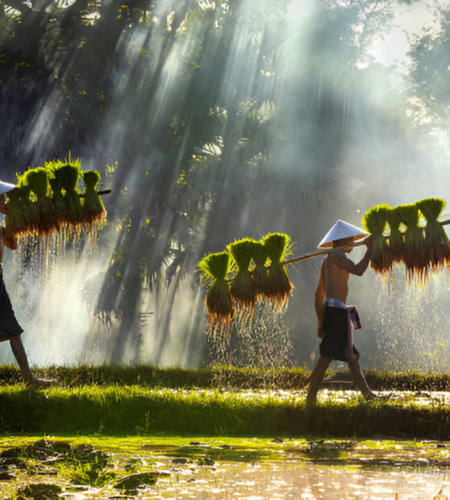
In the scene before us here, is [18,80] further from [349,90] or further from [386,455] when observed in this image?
[386,455]

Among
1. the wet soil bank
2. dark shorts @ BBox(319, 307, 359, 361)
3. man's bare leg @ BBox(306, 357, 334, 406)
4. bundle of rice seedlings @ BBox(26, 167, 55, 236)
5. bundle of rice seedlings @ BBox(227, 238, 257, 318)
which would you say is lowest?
the wet soil bank

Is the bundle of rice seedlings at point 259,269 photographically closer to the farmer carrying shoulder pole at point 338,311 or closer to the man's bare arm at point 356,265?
the farmer carrying shoulder pole at point 338,311

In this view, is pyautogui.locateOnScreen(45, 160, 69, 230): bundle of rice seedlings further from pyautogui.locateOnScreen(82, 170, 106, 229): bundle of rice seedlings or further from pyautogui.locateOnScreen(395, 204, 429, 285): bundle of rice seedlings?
pyautogui.locateOnScreen(395, 204, 429, 285): bundle of rice seedlings

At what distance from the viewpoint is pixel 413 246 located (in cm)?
691

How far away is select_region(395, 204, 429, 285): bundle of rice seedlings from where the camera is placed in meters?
6.88

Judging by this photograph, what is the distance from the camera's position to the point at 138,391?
723 centimetres

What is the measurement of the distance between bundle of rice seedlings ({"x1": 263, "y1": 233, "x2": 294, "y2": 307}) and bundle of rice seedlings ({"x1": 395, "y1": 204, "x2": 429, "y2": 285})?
1.11 m

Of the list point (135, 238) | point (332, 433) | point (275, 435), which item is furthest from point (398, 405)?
point (135, 238)

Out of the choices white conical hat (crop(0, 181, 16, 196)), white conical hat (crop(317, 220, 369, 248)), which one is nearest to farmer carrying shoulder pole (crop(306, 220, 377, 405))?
white conical hat (crop(317, 220, 369, 248))

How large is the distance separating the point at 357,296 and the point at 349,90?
19.3ft

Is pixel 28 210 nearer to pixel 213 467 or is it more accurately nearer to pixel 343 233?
pixel 343 233

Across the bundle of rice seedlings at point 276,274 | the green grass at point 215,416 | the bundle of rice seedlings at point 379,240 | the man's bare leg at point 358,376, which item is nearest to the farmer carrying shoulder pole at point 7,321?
the green grass at point 215,416

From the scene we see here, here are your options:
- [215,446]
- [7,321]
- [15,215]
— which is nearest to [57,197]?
[15,215]

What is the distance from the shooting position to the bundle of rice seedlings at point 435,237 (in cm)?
687
